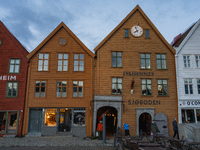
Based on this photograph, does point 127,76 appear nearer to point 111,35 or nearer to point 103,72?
point 103,72

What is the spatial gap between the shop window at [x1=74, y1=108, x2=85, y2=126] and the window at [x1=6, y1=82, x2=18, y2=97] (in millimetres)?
6670

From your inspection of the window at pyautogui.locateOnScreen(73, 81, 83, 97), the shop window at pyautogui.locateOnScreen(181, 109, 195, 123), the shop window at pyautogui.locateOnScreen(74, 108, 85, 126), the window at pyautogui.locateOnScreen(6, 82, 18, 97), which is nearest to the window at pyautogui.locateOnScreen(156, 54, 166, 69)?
the shop window at pyautogui.locateOnScreen(181, 109, 195, 123)

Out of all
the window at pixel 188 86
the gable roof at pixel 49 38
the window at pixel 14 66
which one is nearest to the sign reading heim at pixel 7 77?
the window at pixel 14 66

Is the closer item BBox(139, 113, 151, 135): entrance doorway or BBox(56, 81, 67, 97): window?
BBox(56, 81, 67, 97): window

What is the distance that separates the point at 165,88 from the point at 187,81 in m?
2.54

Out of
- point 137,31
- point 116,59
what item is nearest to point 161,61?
point 137,31

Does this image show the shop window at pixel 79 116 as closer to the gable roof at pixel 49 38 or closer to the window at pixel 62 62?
the window at pixel 62 62

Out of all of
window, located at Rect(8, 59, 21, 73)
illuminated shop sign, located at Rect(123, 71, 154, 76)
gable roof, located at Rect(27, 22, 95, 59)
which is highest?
gable roof, located at Rect(27, 22, 95, 59)

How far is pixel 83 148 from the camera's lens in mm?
15039

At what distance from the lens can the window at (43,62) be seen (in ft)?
70.7

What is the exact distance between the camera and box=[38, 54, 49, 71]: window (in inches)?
849

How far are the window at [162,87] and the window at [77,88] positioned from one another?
27.8ft

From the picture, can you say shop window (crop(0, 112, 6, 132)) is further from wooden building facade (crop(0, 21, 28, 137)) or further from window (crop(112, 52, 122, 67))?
window (crop(112, 52, 122, 67))

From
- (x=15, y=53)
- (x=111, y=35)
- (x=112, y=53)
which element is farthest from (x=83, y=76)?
(x=15, y=53)
